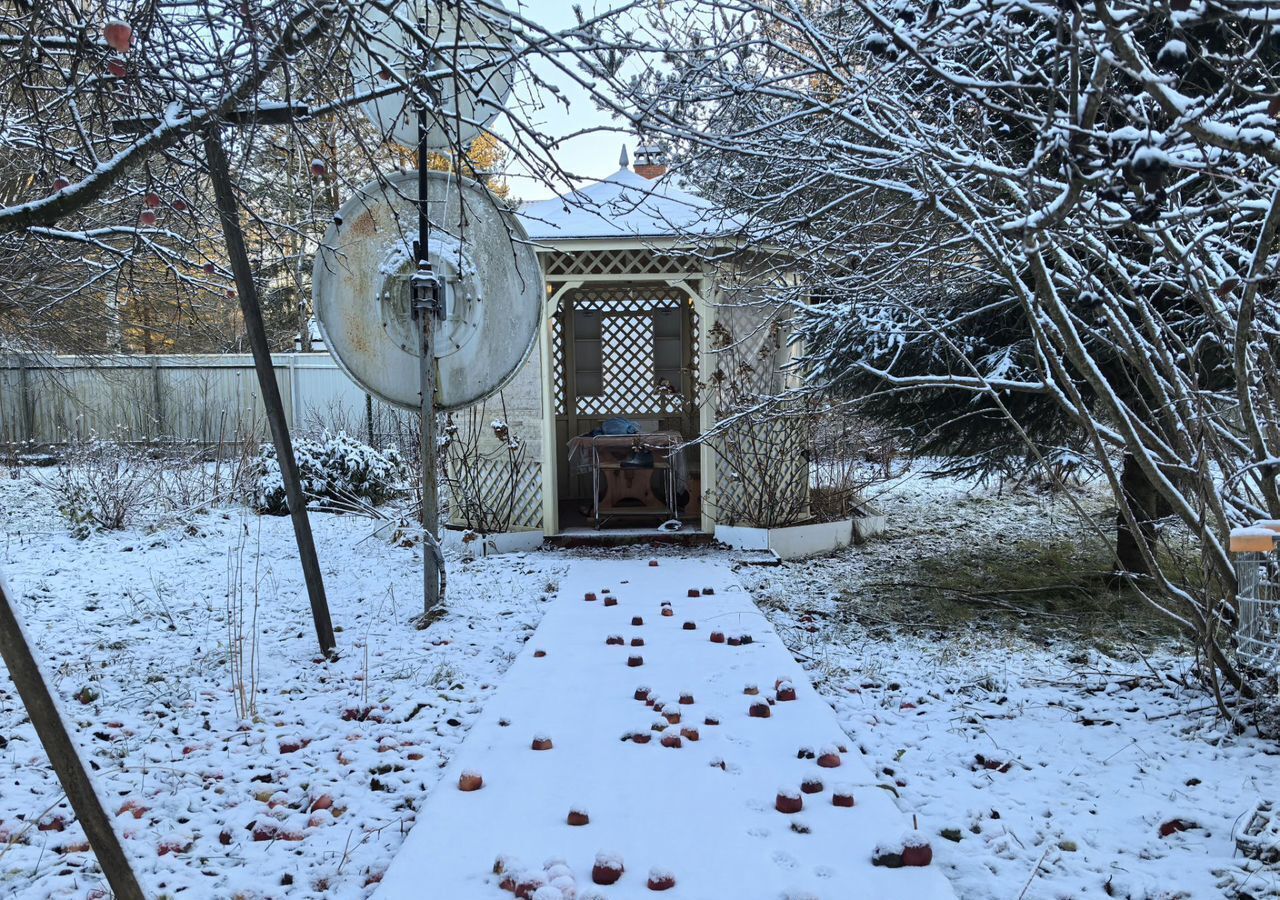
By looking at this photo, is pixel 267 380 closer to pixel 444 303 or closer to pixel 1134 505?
pixel 444 303

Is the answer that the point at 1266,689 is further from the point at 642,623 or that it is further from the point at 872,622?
the point at 642,623

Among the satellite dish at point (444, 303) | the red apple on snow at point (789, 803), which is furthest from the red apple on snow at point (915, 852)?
the satellite dish at point (444, 303)

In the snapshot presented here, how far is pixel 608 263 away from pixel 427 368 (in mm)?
3466

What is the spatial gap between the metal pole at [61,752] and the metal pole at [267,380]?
232cm

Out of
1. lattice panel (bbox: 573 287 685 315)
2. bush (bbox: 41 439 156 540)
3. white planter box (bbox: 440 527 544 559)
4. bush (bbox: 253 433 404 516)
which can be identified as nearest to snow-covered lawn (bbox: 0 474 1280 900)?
white planter box (bbox: 440 527 544 559)

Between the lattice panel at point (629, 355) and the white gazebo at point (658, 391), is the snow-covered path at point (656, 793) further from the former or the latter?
the lattice panel at point (629, 355)

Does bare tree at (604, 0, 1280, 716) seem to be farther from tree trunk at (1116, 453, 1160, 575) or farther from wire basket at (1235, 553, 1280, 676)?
wire basket at (1235, 553, 1280, 676)

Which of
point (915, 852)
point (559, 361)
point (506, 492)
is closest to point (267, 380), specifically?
point (915, 852)

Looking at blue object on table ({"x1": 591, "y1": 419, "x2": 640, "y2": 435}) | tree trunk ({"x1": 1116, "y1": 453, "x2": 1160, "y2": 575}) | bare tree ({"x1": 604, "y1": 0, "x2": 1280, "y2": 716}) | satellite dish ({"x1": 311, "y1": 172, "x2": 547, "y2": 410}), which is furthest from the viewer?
blue object on table ({"x1": 591, "y1": 419, "x2": 640, "y2": 435})

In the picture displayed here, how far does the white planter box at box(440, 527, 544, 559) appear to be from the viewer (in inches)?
301

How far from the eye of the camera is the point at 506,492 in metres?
7.95

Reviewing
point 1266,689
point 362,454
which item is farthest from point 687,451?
point 1266,689

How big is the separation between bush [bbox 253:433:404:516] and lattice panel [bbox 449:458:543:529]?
155 cm

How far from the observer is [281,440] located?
4137mm
